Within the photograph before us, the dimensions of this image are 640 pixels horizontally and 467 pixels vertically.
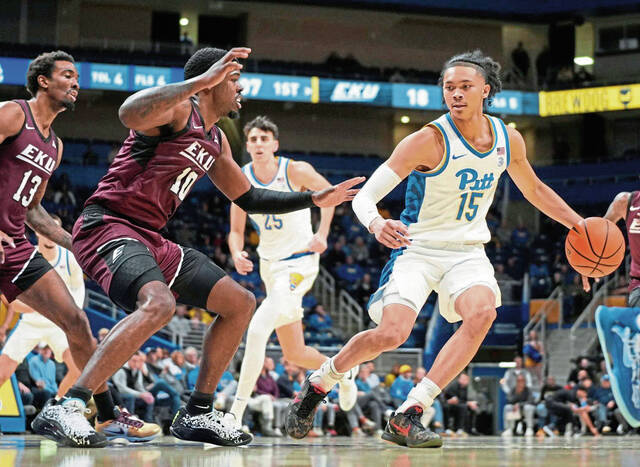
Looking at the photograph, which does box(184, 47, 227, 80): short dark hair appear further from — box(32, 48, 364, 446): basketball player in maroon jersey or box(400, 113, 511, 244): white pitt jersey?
box(400, 113, 511, 244): white pitt jersey

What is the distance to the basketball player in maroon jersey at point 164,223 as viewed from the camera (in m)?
4.50

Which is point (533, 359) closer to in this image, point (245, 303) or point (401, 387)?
point (401, 387)

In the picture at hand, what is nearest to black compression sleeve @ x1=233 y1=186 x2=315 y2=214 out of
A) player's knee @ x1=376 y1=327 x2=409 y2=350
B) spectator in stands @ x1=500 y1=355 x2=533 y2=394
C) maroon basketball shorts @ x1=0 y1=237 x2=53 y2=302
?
player's knee @ x1=376 y1=327 x2=409 y2=350

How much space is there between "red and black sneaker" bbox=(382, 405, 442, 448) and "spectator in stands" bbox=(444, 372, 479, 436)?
10.5 metres

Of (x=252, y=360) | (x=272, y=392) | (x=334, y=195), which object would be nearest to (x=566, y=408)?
(x=272, y=392)

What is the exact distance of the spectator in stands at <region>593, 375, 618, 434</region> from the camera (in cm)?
1525

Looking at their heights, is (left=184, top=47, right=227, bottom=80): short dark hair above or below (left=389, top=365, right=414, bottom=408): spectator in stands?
above

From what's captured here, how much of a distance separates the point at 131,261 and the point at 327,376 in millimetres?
1488

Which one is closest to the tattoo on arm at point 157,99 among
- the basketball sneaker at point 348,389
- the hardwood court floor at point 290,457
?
the hardwood court floor at point 290,457

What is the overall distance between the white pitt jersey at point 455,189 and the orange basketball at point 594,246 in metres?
0.70

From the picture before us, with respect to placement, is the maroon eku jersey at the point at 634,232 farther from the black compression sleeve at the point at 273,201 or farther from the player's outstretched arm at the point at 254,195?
the black compression sleeve at the point at 273,201

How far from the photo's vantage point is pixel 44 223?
5.86m

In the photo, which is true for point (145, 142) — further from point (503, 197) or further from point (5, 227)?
point (503, 197)

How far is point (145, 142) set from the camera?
4.87 m
